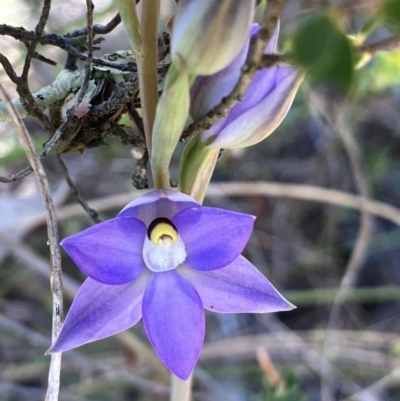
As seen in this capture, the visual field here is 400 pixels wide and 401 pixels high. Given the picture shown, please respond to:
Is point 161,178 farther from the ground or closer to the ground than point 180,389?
farther from the ground

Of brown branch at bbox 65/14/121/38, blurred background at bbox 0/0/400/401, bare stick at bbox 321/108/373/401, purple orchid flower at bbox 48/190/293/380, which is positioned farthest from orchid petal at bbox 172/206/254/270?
bare stick at bbox 321/108/373/401

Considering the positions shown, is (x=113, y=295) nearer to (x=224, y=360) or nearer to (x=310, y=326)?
(x=224, y=360)

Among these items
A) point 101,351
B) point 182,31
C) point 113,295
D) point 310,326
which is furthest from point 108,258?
point 310,326

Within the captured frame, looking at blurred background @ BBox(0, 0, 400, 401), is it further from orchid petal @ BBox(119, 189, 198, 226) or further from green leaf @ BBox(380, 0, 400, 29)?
green leaf @ BBox(380, 0, 400, 29)

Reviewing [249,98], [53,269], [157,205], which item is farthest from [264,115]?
[53,269]

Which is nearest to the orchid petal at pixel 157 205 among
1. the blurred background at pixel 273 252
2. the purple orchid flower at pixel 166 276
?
the purple orchid flower at pixel 166 276

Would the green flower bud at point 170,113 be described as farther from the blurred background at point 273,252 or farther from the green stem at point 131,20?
the blurred background at point 273,252

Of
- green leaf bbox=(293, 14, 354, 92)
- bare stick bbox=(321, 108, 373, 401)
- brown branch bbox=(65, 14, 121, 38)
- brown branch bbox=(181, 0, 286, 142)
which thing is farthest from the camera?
bare stick bbox=(321, 108, 373, 401)

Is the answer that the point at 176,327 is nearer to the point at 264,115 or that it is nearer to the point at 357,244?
the point at 264,115
